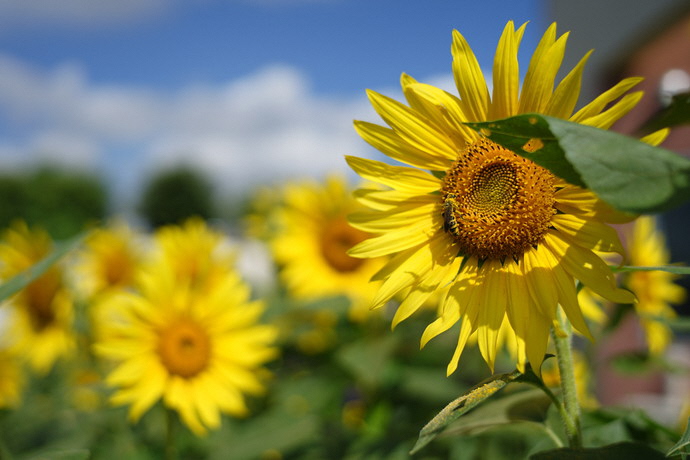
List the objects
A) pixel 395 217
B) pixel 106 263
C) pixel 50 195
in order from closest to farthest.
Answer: pixel 395 217 → pixel 106 263 → pixel 50 195

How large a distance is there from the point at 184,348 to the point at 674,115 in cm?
122

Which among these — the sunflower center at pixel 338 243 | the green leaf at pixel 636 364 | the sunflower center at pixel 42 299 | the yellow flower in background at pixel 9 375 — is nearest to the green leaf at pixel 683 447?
the green leaf at pixel 636 364

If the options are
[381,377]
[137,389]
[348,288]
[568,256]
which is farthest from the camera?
[348,288]

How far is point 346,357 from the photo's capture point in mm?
1864

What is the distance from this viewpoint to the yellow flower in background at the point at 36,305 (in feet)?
6.88

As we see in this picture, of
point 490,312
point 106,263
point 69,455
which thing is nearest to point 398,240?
point 490,312

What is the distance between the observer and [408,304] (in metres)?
0.69

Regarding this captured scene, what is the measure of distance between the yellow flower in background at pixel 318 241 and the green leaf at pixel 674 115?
5.15 ft

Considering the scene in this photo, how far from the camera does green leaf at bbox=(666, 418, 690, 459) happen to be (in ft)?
1.70

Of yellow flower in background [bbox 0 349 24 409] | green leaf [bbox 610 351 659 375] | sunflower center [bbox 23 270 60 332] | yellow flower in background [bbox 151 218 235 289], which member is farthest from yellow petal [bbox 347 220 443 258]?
yellow flower in background [bbox 0 349 24 409]

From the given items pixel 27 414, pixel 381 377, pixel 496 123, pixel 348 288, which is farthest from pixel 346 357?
pixel 496 123

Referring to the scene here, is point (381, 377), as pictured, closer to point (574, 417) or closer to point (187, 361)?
point (187, 361)

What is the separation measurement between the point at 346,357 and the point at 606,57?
3800 millimetres

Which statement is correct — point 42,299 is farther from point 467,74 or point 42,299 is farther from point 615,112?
point 615,112
